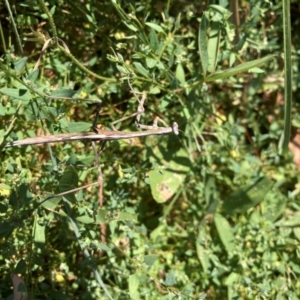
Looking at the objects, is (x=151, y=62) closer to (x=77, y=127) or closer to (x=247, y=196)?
(x=77, y=127)

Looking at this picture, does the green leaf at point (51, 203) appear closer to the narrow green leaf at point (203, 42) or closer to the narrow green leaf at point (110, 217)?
the narrow green leaf at point (110, 217)

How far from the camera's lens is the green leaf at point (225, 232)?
2.06 meters

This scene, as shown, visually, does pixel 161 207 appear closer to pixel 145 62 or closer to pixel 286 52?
pixel 145 62

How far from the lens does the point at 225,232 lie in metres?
2.10

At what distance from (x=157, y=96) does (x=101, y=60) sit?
26 centimetres

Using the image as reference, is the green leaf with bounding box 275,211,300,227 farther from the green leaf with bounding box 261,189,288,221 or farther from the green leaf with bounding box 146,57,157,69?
the green leaf with bounding box 146,57,157,69

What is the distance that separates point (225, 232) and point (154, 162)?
41cm

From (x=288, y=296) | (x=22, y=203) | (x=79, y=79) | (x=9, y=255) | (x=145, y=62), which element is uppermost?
(x=145, y=62)

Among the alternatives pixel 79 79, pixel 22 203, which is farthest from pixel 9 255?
pixel 79 79

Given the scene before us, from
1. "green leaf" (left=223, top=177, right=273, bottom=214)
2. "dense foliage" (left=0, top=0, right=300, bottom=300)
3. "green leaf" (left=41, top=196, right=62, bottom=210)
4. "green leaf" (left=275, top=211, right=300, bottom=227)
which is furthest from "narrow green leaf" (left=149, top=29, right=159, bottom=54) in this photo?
"green leaf" (left=275, top=211, right=300, bottom=227)

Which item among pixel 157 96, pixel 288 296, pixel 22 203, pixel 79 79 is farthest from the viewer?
A: pixel 157 96

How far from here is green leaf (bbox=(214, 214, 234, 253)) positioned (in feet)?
6.77

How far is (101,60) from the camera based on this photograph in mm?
2047

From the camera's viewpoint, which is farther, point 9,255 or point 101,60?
point 101,60
